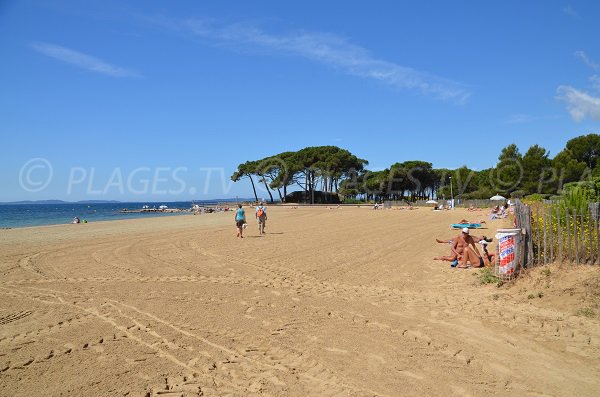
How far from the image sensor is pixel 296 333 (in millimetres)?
5539

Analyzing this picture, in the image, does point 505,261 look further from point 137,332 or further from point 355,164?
point 355,164

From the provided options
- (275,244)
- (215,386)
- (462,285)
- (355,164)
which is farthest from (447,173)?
(215,386)

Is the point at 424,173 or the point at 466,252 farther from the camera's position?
the point at 424,173

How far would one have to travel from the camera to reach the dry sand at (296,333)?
13.4 ft

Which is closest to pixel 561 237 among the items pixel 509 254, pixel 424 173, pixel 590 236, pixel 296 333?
pixel 590 236

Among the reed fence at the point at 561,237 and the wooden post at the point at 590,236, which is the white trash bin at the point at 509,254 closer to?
the reed fence at the point at 561,237

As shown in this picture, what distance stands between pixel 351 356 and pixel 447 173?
89.5 m

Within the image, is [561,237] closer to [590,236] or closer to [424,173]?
[590,236]

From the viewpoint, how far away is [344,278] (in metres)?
9.31

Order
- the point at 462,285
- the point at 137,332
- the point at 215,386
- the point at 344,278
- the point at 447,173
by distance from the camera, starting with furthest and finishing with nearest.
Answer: the point at 447,173
the point at 344,278
the point at 462,285
the point at 137,332
the point at 215,386

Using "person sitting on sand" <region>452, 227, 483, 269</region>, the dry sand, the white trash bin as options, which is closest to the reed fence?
the white trash bin

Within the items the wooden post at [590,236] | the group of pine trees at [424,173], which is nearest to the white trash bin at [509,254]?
the wooden post at [590,236]

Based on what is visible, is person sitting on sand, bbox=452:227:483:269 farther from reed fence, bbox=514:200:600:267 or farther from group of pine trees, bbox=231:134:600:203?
group of pine trees, bbox=231:134:600:203

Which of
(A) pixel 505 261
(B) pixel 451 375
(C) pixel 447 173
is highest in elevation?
(C) pixel 447 173
